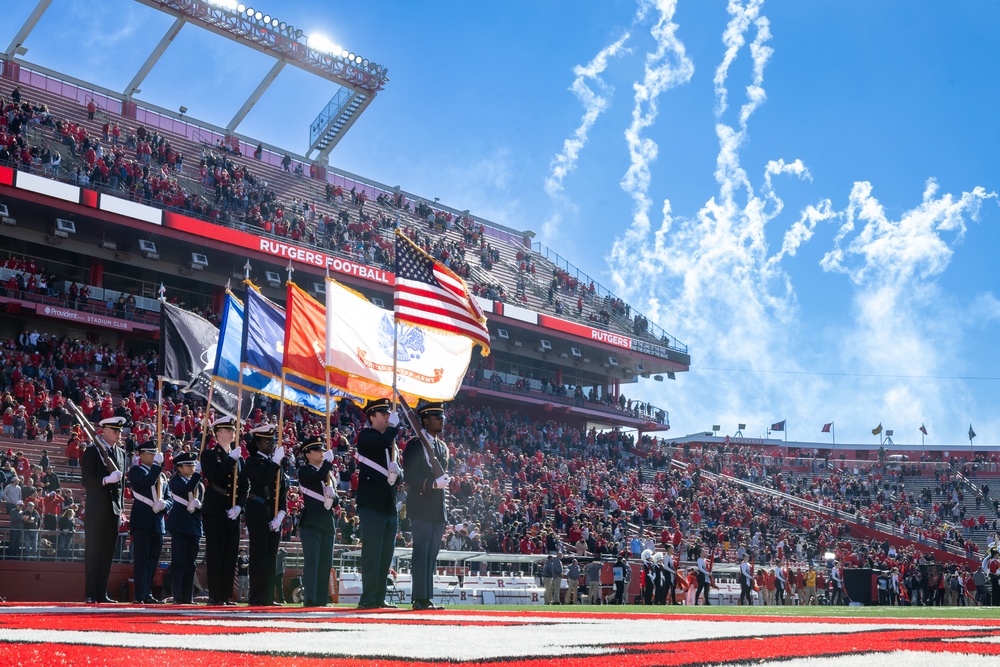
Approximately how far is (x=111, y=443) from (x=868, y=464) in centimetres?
5524

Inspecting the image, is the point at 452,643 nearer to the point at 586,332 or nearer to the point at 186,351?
the point at 186,351

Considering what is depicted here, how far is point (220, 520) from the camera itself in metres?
12.5

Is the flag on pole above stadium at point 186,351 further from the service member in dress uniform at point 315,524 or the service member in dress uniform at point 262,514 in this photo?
the service member in dress uniform at point 315,524

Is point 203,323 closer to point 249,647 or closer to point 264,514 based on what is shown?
point 264,514

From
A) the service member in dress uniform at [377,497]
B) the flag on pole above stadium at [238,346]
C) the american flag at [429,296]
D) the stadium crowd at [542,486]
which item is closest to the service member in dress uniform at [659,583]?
the stadium crowd at [542,486]

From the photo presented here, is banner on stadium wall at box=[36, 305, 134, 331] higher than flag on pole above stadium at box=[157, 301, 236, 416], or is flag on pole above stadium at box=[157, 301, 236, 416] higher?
banner on stadium wall at box=[36, 305, 134, 331]

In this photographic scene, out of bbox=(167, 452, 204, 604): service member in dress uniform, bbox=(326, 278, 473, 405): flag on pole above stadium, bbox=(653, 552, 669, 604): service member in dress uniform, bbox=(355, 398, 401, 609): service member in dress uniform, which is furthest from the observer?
bbox=(653, 552, 669, 604): service member in dress uniform

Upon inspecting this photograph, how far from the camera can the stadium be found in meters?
7.16

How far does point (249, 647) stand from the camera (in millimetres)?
5258

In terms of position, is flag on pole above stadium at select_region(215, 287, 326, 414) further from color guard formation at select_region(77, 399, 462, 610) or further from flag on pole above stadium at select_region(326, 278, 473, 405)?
color guard formation at select_region(77, 399, 462, 610)

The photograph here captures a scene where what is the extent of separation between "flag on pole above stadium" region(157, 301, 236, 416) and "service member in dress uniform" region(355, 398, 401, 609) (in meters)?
5.63

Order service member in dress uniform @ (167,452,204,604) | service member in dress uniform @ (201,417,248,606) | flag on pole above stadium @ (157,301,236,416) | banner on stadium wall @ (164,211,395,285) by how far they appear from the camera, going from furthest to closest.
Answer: banner on stadium wall @ (164,211,395,285)
flag on pole above stadium @ (157,301,236,416)
service member in dress uniform @ (167,452,204,604)
service member in dress uniform @ (201,417,248,606)

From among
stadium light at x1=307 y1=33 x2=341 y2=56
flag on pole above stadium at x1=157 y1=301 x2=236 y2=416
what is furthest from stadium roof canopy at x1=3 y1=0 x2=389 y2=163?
flag on pole above stadium at x1=157 y1=301 x2=236 y2=416

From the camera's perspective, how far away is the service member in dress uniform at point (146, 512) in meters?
12.8
